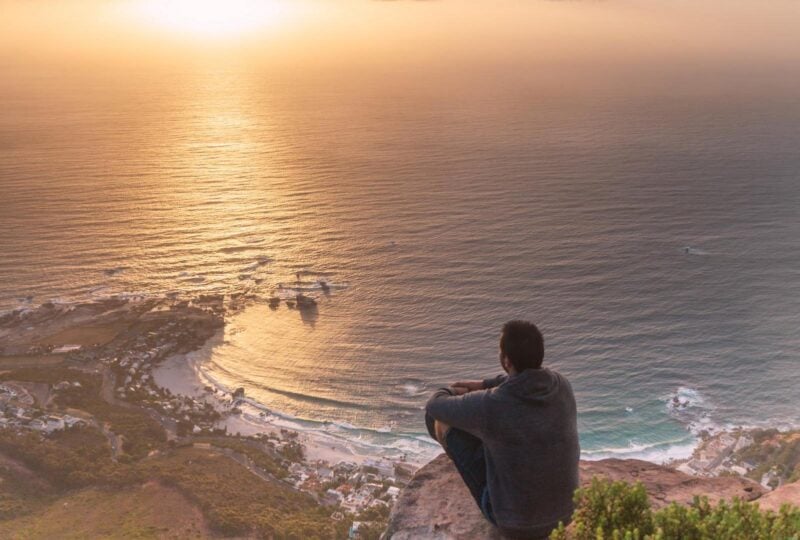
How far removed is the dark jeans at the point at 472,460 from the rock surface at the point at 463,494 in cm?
44

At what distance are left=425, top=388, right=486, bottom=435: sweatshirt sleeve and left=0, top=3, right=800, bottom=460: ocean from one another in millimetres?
21557

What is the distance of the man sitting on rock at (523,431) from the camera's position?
205 inches

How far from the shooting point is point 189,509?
21.7 metres

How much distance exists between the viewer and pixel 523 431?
5273 millimetres

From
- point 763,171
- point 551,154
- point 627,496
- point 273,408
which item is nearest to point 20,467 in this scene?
point 273,408

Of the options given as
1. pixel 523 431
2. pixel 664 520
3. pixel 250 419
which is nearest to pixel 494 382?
pixel 523 431

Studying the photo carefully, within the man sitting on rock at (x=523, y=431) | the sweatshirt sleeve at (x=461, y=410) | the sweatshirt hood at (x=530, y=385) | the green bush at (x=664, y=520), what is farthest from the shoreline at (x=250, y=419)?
the green bush at (x=664, y=520)

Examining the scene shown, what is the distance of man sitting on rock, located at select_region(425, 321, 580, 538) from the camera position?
5.21m

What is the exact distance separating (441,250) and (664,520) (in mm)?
39616

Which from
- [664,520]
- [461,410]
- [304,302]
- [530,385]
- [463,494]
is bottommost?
[304,302]

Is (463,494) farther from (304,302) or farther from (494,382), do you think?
(304,302)

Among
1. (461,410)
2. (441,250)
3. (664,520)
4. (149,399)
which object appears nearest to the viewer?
(664,520)

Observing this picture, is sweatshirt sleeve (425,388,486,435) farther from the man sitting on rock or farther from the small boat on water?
the small boat on water

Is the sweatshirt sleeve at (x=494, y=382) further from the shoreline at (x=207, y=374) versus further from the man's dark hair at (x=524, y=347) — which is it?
the shoreline at (x=207, y=374)
